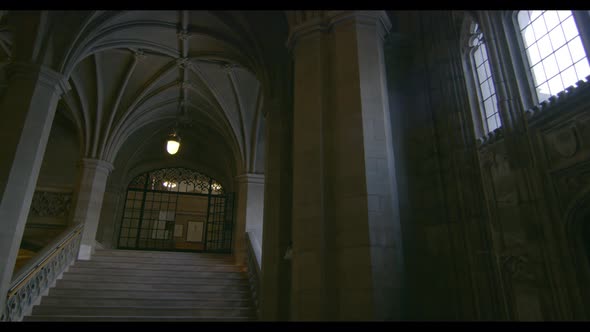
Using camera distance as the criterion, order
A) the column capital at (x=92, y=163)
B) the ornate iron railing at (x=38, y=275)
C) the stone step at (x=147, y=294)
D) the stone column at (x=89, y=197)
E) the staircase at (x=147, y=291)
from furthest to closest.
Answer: the column capital at (x=92, y=163), the stone column at (x=89, y=197), the stone step at (x=147, y=294), the staircase at (x=147, y=291), the ornate iron railing at (x=38, y=275)

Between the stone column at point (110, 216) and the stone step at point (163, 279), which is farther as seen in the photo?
the stone column at point (110, 216)

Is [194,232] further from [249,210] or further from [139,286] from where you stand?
[139,286]

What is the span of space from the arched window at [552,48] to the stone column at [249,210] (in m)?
8.15

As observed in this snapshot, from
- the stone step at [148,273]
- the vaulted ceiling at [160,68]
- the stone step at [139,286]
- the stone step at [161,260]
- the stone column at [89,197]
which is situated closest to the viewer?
the vaulted ceiling at [160,68]

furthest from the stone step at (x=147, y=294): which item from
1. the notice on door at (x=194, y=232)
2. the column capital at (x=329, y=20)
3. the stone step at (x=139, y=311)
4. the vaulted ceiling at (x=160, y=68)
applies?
the notice on door at (x=194, y=232)

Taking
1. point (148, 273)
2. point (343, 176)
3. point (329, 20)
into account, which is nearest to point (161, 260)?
point (148, 273)

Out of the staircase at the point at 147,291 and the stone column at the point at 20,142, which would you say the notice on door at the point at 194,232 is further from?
the stone column at the point at 20,142

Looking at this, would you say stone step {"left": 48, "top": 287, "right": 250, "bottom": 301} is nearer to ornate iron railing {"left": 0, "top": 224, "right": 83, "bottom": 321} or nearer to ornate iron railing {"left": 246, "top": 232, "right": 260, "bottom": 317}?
ornate iron railing {"left": 246, "top": 232, "right": 260, "bottom": 317}

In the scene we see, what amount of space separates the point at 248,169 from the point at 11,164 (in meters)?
7.33

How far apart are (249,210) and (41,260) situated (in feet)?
19.3

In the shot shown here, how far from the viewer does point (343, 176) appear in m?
4.16

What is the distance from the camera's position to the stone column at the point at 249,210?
1205 cm

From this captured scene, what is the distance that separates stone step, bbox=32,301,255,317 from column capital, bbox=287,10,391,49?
5.57 m

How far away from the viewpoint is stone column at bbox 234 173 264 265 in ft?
39.5
